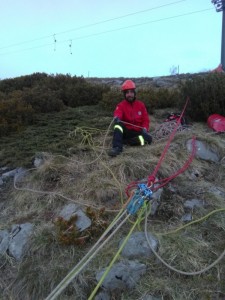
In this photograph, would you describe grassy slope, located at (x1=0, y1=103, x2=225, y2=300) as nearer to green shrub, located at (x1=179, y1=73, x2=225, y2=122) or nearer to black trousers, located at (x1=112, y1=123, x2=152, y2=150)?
black trousers, located at (x1=112, y1=123, x2=152, y2=150)

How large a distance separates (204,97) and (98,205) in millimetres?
3935

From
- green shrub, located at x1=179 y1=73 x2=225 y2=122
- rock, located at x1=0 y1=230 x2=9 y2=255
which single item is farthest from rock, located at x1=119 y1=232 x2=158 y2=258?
green shrub, located at x1=179 y1=73 x2=225 y2=122

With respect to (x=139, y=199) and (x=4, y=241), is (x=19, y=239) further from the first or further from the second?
(x=139, y=199)

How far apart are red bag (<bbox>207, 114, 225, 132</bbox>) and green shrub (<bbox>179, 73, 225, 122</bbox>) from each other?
23 centimetres

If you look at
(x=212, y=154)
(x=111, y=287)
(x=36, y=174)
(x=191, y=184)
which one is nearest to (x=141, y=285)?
(x=111, y=287)

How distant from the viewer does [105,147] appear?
257 inches

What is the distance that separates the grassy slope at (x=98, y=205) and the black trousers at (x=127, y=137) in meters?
0.18

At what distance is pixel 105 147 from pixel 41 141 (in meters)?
1.15

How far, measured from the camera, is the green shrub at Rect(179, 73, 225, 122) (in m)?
7.62

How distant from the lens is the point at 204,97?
25.4 feet

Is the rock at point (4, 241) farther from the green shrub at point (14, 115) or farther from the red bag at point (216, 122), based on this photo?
the red bag at point (216, 122)

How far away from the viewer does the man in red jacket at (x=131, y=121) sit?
655 centimetres

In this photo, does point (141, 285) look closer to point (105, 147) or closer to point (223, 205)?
point (223, 205)

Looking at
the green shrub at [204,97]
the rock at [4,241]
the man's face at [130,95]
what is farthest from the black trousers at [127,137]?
the rock at [4,241]
